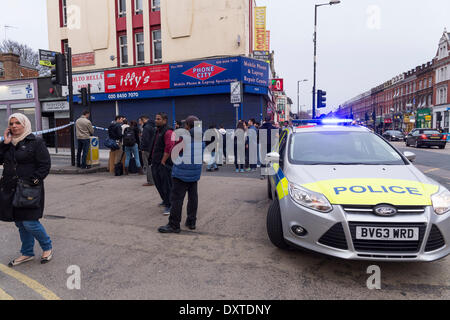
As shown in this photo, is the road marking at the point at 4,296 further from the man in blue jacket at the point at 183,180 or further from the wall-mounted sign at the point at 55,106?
the wall-mounted sign at the point at 55,106

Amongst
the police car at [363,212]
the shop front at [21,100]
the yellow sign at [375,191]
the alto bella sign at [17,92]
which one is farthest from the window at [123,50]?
the yellow sign at [375,191]

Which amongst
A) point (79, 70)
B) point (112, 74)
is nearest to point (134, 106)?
point (112, 74)

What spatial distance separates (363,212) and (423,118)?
5752 centimetres

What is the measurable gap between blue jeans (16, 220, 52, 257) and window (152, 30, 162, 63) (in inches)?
659

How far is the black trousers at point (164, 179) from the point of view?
578 centimetres

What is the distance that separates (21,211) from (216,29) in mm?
15780

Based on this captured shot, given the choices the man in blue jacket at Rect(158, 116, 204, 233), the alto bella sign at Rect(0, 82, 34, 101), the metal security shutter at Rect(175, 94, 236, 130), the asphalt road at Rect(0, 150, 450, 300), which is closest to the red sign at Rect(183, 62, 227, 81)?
the metal security shutter at Rect(175, 94, 236, 130)

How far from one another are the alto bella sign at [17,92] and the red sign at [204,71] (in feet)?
38.0

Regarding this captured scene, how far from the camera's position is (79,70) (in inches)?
810

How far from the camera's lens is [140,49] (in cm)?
1956

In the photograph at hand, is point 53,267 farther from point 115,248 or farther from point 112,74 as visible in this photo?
point 112,74

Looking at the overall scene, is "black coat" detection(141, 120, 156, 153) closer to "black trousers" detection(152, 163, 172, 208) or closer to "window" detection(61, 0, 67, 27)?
"black trousers" detection(152, 163, 172, 208)

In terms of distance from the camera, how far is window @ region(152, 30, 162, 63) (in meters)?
19.0

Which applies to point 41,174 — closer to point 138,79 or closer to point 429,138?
point 138,79
